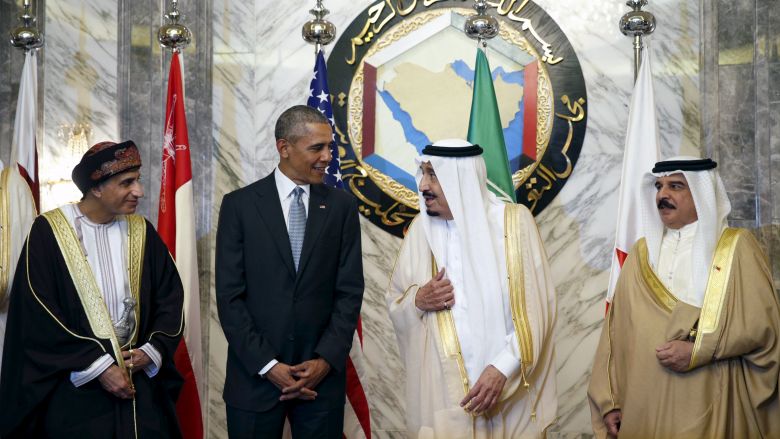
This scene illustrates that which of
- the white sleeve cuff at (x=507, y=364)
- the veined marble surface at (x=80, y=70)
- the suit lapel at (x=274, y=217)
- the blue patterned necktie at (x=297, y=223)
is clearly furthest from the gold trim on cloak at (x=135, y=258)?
the veined marble surface at (x=80, y=70)

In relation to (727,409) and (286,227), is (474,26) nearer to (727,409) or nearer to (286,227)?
(286,227)

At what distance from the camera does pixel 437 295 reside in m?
4.04

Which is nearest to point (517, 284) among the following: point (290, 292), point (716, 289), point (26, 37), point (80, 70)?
point (716, 289)

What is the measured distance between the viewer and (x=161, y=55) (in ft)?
18.7

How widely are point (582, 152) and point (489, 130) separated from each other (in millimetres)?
821

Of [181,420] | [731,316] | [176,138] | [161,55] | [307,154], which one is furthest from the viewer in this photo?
[161,55]

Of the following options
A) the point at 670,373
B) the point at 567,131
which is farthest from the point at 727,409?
the point at 567,131

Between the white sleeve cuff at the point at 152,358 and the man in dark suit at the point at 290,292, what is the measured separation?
0.29 metres

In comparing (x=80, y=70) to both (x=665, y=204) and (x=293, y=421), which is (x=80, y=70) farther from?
(x=665, y=204)

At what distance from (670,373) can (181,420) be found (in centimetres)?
253

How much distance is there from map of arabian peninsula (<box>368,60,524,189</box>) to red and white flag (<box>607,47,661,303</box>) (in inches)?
32.1

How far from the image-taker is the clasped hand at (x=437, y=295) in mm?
4031

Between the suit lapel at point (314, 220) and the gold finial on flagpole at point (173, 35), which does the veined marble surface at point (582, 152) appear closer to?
the gold finial on flagpole at point (173, 35)

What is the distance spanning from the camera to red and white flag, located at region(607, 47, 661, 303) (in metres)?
5.01
